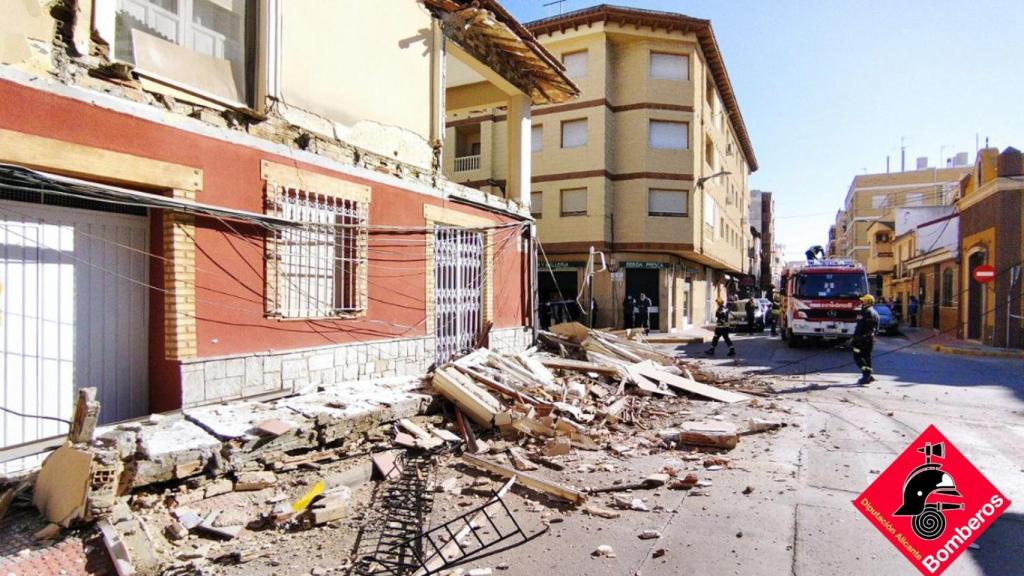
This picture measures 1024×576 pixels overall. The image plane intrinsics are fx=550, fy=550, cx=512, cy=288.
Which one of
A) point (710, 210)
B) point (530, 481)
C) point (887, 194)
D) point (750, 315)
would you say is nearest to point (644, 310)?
point (750, 315)

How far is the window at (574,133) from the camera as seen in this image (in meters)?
24.4

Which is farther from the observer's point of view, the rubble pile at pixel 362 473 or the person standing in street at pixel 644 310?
the person standing in street at pixel 644 310

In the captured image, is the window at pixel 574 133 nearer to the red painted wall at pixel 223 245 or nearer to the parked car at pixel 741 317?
the parked car at pixel 741 317

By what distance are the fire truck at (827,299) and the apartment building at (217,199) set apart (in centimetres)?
1269

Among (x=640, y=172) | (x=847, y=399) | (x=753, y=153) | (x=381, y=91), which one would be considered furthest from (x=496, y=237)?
(x=753, y=153)

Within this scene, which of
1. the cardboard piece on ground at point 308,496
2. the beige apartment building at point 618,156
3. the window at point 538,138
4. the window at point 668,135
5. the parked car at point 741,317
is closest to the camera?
the cardboard piece on ground at point 308,496

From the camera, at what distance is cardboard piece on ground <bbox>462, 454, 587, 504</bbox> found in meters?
5.03

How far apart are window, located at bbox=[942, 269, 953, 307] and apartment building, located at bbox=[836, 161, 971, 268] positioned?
36.5m

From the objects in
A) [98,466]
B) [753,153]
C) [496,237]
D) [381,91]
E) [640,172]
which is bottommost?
[98,466]

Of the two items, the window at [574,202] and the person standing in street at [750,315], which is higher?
the window at [574,202]

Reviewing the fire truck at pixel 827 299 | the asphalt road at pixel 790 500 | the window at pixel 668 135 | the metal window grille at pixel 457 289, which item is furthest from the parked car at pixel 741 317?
the metal window grille at pixel 457 289

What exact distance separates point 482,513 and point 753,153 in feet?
150

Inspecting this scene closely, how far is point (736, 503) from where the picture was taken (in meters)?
5.06

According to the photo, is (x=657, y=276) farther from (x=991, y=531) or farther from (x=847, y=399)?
(x=991, y=531)
